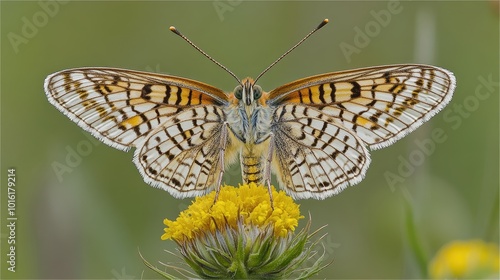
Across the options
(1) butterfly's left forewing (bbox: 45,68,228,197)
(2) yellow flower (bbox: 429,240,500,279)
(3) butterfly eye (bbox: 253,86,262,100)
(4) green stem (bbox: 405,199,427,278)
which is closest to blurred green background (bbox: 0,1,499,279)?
(2) yellow flower (bbox: 429,240,500,279)

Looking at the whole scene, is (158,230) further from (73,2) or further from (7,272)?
(73,2)

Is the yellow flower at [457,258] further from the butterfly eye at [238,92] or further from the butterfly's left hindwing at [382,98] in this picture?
the butterfly eye at [238,92]

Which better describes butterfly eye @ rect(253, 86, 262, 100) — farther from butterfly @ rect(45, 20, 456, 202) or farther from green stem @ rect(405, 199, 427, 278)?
green stem @ rect(405, 199, 427, 278)

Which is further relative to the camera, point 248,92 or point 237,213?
point 248,92

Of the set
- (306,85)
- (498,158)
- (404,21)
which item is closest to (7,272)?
(306,85)

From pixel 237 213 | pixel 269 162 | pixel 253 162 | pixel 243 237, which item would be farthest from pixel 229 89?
pixel 243 237

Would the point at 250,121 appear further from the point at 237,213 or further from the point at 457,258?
the point at 457,258
